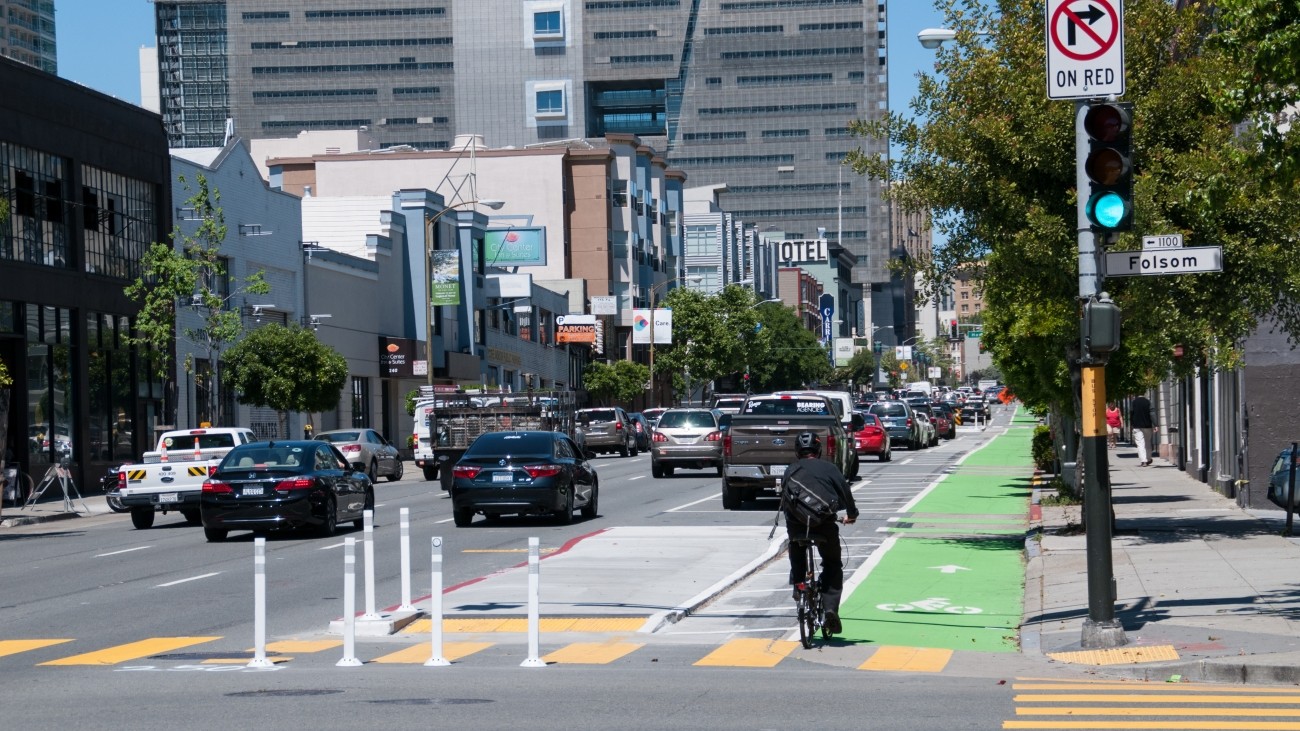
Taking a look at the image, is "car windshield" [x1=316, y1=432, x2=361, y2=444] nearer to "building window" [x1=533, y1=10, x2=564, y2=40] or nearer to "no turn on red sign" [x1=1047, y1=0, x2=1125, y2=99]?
"no turn on red sign" [x1=1047, y1=0, x2=1125, y2=99]

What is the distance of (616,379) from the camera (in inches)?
3730

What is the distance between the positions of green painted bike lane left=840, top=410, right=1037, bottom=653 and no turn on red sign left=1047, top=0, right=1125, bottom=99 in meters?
4.54

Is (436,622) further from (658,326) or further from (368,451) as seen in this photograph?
(658,326)

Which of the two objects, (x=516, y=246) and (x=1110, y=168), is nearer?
(x=1110, y=168)

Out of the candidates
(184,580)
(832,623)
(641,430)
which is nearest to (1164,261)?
(832,623)

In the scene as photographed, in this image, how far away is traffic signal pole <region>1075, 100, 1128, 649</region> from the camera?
12.9 meters

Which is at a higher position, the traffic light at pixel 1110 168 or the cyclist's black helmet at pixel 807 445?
the traffic light at pixel 1110 168

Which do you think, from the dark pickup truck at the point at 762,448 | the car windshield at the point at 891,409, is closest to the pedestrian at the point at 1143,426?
the dark pickup truck at the point at 762,448

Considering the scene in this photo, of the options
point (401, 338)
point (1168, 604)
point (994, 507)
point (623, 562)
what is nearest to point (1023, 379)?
point (994, 507)

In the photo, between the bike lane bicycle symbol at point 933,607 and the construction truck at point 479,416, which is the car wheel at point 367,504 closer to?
the construction truck at point 479,416

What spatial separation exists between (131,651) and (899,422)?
4904cm

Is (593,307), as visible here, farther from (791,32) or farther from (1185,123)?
(791,32)

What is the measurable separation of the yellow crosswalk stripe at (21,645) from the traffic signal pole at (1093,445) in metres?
8.53

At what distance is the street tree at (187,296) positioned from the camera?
43.2 metres
